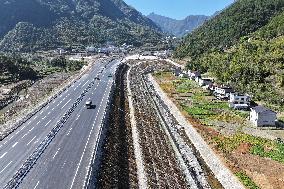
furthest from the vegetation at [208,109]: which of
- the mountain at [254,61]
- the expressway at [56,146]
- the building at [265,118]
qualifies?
the expressway at [56,146]

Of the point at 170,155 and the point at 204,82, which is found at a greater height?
the point at 204,82

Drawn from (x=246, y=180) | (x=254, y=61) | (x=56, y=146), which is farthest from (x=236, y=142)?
(x=254, y=61)

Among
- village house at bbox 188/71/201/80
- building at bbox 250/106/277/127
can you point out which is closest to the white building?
village house at bbox 188/71/201/80

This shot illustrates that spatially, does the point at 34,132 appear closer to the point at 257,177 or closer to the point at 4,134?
the point at 4,134

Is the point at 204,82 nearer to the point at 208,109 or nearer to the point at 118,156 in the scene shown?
the point at 208,109

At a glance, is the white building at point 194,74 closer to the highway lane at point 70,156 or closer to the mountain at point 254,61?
the mountain at point 254,61

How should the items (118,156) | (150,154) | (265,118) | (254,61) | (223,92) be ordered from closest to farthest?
1. (118,156)
2. (150,154)
3. (265,118)
4. (223,92)
5. (254,61)

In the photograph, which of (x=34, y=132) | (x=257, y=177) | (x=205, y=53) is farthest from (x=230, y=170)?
(x=205, y=53)

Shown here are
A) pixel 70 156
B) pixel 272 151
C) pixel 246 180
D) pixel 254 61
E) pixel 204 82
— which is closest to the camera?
pixel 70 156
